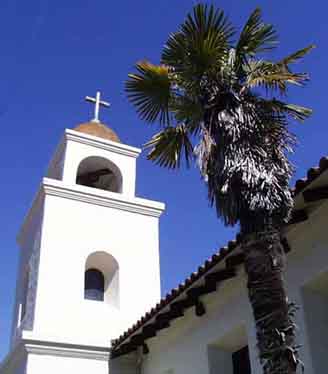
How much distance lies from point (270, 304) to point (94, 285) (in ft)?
35.2

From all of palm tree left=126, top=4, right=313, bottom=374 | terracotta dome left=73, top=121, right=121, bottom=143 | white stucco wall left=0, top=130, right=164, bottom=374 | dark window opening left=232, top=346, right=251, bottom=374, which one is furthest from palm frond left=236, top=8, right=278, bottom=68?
terracotta dome left=73, top=121, right=121, bottom=143

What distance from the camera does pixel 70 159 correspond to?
1686cm

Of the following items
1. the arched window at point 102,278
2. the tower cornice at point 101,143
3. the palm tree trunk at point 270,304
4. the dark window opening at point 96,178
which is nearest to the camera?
the palm tree trunk at point 270,304

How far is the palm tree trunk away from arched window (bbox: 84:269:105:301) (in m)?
10.2

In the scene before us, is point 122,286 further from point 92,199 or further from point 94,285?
point 92,199

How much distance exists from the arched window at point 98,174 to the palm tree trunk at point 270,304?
12.0 meters

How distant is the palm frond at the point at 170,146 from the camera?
24.9 feet

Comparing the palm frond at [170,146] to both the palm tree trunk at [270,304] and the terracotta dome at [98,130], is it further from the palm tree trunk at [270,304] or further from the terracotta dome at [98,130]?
the terracotta dome at [98,130]

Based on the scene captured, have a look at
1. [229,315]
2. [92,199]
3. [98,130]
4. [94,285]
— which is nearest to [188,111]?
[229,315]

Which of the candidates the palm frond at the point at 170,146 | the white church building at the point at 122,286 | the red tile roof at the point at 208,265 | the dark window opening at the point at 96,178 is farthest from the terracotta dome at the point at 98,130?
the palm frond at the point at 170,146

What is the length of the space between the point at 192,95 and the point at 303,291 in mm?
3440

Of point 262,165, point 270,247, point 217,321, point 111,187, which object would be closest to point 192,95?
point 262,165

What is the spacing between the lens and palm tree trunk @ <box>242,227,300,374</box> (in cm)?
536

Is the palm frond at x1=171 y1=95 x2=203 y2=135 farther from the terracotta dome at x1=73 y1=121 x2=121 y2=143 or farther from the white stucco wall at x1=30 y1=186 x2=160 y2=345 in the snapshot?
the terracotta dome at x1=73 y1=121 x2=121 y2=143
